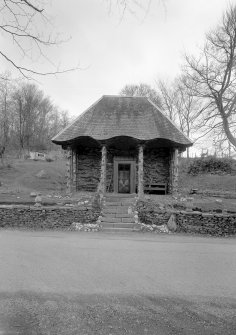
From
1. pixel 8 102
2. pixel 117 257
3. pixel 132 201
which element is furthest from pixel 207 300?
pixel 8 102

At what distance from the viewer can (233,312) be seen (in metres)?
5.16

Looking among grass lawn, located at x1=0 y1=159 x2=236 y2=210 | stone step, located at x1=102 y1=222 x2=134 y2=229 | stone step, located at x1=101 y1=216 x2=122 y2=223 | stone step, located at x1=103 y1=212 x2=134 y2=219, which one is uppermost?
grass lawn, located at x1=0 y1=159 x2=236 y2=210

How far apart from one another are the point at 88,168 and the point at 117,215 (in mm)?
7243

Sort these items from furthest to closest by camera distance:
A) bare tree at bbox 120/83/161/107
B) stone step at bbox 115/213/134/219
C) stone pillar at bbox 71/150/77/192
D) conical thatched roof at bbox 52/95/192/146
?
bare tree at bbox 120/83/161/107 < stone pillar at bbox 71/150/77/192 < conical thatched roof at bbox 52/95/192/146 < stone step at bbox 115/213/134/219

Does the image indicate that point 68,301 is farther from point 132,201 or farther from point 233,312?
point 132,201

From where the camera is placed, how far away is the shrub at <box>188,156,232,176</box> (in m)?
30.7

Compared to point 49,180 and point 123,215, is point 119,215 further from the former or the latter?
point 49,180

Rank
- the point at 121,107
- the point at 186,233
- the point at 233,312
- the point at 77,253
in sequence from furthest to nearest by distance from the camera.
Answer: the point at 121,107
the point at 186,233
the point at 77,253
the point at 233,312

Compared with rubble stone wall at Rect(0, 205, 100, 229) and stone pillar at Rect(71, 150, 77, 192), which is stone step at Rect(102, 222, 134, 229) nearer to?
rubble stone wall at Rect(0, 205, 100, 229)

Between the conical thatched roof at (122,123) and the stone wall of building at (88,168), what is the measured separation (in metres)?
1.94

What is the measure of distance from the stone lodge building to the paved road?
10814 millimetres

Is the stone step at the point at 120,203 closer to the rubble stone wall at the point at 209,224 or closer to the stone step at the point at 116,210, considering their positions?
the stone step at the point at 116,210

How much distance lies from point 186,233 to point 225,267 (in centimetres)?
641

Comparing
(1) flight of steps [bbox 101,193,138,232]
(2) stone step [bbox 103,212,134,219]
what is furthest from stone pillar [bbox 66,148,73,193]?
(2) stone step [bbox 103,212,134,219]
